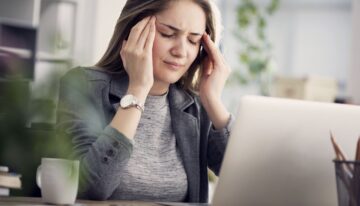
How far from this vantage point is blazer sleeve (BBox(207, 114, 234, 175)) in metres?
1.96

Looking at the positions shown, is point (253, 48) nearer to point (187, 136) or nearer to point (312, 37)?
point (312, 37)

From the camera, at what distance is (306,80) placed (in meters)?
5.75

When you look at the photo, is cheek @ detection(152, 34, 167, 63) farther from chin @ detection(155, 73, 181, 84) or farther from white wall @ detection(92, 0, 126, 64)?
white wall @ detection(92, 0, 126, 64)

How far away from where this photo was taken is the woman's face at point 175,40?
194 centimetres

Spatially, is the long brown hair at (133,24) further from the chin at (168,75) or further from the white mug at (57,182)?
the white mug at (57,182)

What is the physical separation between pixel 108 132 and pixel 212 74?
444 mm

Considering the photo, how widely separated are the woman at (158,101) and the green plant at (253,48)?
13.9ft

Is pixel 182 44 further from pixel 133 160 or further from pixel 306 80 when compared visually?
pixel 306 80

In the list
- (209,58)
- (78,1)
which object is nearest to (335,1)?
(78,1)

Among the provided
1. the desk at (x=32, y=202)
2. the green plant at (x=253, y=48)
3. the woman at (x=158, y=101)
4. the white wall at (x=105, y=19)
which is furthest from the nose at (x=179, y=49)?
the green plant at (x=253, y=48)

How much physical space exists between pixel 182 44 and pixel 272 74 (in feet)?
15.1

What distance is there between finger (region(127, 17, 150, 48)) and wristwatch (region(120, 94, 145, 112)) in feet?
0.57

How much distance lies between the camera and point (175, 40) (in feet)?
6.43

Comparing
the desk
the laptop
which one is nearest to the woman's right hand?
the desk
